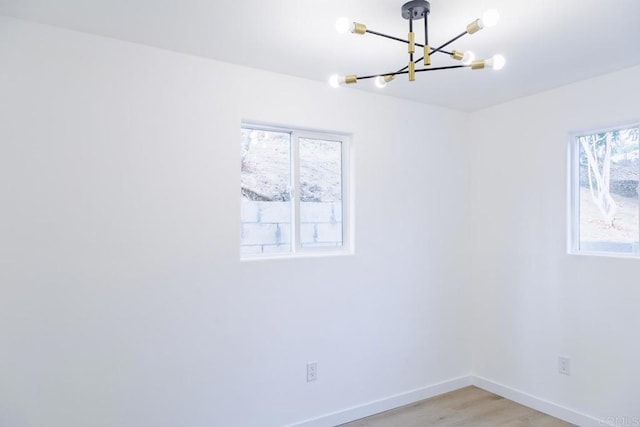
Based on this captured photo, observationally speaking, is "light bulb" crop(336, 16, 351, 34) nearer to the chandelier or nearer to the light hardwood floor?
the chandelier

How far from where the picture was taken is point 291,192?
297 cm

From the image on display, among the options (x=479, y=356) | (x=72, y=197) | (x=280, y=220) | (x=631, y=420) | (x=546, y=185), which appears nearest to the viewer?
(x=72, y=197)

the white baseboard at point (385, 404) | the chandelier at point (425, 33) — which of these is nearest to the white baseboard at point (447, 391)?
the white baseboard at point (385, 404)

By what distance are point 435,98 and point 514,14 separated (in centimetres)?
137

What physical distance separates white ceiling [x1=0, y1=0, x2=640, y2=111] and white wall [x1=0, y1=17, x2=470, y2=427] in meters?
0.18

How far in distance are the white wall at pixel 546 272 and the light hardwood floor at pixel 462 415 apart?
0.61 feet

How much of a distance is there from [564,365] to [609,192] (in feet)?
4.29

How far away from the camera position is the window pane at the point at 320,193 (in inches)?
119

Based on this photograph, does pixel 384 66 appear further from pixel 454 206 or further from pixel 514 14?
pixel 454 206

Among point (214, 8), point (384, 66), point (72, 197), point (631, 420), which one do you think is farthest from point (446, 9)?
point (631, 420)

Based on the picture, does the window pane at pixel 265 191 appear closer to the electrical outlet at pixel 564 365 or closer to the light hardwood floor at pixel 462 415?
the light hardwood floor at pixel 462 415

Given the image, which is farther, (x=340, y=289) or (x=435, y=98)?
(x=435, y=98)

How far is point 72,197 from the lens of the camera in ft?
7.15

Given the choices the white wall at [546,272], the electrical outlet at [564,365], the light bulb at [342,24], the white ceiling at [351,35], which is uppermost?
the white ceiling at [351,35]
